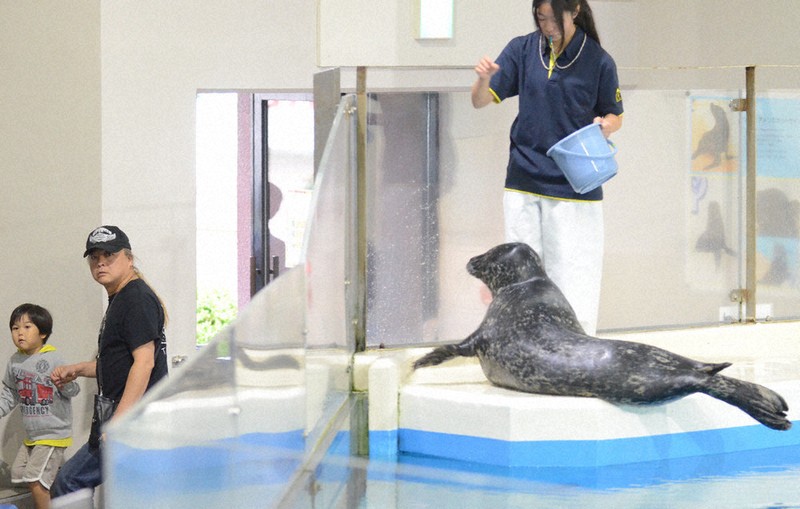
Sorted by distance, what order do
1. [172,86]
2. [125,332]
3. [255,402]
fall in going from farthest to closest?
[172,86], [125,332], [255,402]

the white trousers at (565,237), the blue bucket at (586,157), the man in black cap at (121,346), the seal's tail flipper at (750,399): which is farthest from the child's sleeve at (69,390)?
the seal's tail flipper at (750,399)

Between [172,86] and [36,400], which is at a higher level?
[172,86]

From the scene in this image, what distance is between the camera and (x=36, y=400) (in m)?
5.82

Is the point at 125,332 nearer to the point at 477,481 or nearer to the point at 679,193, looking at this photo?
the point at 477,481

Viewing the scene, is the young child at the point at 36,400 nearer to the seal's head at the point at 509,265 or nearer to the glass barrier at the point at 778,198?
the seal's head at the point at 509,265

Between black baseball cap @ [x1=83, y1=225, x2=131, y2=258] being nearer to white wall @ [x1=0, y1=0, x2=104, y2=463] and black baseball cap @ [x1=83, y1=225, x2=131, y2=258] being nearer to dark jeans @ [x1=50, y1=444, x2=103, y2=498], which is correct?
dark jeans @ [x1=50, y1=444, x2=103, y2=498]

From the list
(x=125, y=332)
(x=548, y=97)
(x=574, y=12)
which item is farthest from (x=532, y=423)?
(x=574, y=12)

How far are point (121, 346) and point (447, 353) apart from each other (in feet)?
4.22

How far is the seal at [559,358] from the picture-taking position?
4059mm

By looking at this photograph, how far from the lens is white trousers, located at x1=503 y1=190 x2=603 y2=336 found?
A: 4.68 meters

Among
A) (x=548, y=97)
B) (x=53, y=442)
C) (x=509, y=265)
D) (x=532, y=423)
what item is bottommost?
(x=53, y=442)

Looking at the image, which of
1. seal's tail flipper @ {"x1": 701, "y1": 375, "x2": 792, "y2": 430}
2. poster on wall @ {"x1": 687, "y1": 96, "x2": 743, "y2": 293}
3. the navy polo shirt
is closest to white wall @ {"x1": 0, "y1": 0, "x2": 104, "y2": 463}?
the navy polo shirt

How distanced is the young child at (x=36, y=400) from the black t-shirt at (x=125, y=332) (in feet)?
5.06

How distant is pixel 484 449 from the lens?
163 inches
